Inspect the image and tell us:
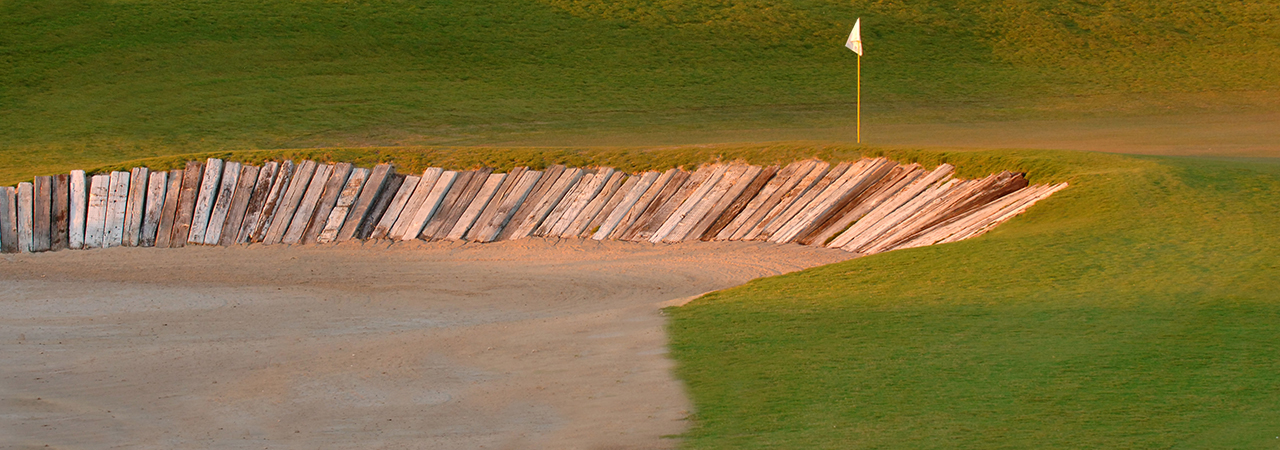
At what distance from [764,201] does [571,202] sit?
2252 mm

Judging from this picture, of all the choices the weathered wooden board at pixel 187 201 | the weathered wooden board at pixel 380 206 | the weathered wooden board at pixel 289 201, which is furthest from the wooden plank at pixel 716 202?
the weathered wooden board at pixel 187 201

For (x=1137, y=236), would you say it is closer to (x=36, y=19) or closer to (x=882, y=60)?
(x=882, y=60)

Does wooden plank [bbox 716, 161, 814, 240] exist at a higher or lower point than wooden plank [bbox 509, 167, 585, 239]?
higher

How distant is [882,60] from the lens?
2936 cm

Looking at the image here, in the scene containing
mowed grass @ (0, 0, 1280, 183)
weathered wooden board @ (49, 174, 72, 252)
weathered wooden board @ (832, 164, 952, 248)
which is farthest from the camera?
mowed grass @ (0, 0, 1280, 183)

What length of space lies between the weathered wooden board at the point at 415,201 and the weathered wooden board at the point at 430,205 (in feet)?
0.05

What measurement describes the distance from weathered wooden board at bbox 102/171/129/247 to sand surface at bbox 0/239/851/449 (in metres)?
0.33

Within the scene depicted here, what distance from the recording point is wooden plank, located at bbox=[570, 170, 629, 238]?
12.6m

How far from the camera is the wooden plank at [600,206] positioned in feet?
41.2

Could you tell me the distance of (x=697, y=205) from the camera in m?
12.7

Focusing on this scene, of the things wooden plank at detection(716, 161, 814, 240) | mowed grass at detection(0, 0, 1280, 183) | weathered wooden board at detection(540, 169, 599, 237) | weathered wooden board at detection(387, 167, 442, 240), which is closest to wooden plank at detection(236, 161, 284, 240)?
weathered wooden board at detection(387, 167, 442, 240)

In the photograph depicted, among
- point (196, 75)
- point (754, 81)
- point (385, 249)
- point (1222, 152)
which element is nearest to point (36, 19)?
point (196, 75)

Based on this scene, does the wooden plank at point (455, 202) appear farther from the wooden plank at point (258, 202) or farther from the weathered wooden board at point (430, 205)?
the wooden plank at point (258, 202)

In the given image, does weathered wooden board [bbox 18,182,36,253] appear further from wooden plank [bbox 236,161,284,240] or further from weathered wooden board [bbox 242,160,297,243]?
weathered wooden board [bbox 242,160,297,243]
